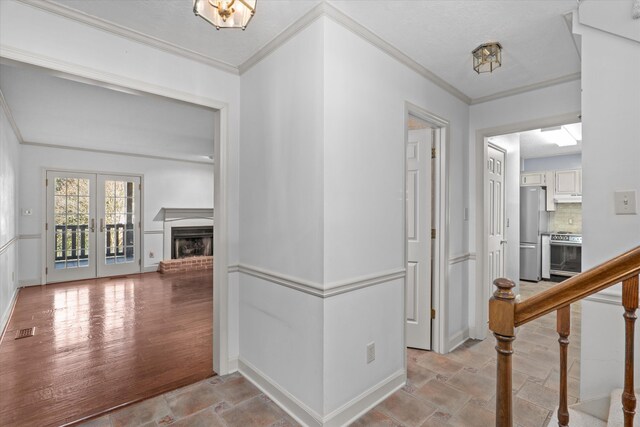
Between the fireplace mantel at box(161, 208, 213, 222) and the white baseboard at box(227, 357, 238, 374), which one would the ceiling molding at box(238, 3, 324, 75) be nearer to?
the white baseboard at box(227, 357, 238, 374)

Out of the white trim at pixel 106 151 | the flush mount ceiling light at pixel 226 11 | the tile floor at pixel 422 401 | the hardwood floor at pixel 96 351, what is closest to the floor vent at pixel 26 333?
the hardwood floor at pixel 96 351

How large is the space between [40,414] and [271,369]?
1.55 m

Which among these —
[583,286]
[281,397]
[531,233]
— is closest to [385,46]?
[583,286]

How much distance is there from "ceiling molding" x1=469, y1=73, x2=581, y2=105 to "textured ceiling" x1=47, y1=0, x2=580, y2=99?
136 millimetres

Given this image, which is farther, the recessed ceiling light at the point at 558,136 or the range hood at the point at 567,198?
the range hood at the point at 567,198

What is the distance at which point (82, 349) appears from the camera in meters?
3.14

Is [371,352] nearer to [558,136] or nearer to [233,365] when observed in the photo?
[233,365]

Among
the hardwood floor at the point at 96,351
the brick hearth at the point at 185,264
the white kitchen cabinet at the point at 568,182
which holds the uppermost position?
the white kitchen cabinet at the point at 568,182

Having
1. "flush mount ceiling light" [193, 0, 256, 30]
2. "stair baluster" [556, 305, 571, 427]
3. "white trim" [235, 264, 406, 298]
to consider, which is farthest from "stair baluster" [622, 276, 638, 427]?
"flush mount ceiling light" [193, 0, 256, 30]

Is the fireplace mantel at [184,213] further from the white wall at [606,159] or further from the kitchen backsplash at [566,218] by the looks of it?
the kitchen backsplash at [566,218]

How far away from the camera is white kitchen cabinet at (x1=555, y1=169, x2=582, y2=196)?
19.9 feet

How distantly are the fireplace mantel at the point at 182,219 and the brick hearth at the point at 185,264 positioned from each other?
11.7 inches

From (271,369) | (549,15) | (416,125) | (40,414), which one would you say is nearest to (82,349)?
(40,414)

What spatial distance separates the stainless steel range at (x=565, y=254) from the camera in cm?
591
